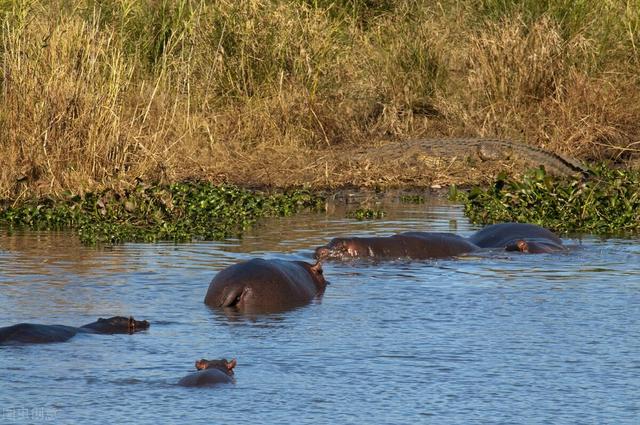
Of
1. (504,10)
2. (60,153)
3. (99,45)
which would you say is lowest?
(60,153)

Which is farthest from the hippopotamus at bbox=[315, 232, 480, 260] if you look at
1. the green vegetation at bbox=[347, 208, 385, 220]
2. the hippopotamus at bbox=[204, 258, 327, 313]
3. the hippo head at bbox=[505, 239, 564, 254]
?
the green vegetation at bbox=[347, 208, 385, 220]

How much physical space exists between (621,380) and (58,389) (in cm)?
270

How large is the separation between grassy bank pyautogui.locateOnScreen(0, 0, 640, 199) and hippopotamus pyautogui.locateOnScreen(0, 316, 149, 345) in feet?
20.6

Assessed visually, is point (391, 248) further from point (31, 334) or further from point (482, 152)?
point (482, 152)

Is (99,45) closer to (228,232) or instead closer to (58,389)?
(228,232)

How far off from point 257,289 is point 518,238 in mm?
3130

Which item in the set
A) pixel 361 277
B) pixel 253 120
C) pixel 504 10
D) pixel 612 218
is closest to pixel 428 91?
pixel 504 10

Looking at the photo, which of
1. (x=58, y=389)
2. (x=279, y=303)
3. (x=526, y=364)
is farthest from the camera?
(x=279, y=303)

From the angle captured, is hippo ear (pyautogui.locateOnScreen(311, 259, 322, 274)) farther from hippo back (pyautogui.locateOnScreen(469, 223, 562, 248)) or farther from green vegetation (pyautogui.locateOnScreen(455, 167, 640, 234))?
green vegetation (pyautogui.locateOnScreen(455, 167, 640, 234))

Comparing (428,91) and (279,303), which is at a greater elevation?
(428,91)

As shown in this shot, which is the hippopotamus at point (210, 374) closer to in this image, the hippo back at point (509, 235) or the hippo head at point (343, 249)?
the hippo head at point (343, 249)

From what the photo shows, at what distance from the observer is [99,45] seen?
11852 millimetres

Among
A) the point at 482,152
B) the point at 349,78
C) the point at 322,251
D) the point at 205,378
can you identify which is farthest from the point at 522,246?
the point at 349,78

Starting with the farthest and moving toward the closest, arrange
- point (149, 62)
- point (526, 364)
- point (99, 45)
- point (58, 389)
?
1. point (149, 62)
2. point (99, 45)
3. point (526, 364)
4. point (58, 389)
